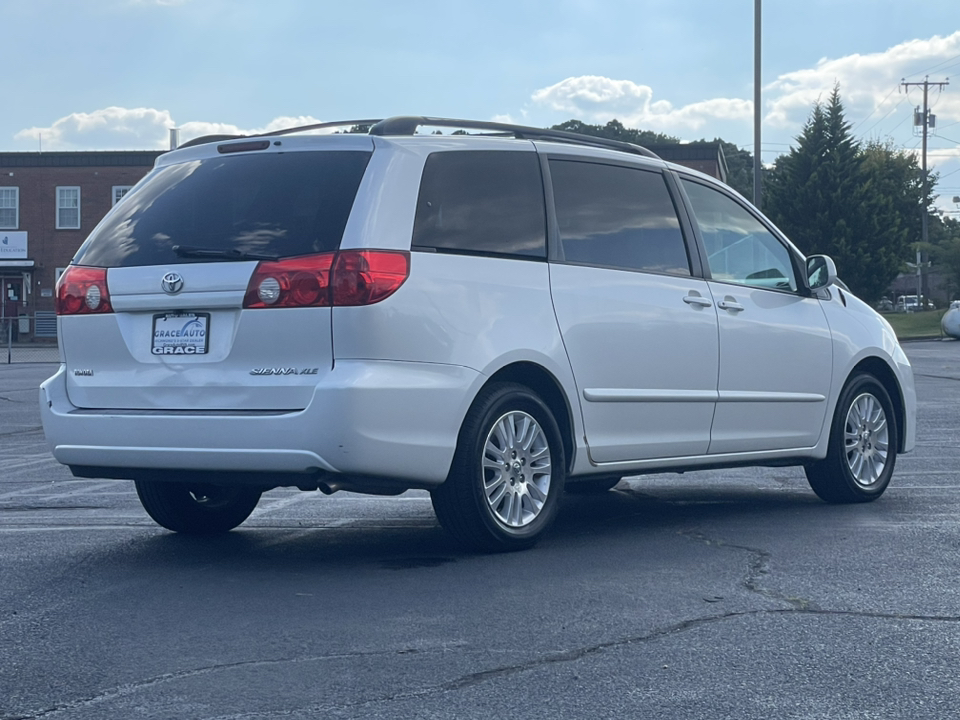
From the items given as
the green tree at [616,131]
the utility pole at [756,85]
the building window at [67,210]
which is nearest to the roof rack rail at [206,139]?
the utility pole at [756,85]

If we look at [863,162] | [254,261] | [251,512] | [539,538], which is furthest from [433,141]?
[863,162]

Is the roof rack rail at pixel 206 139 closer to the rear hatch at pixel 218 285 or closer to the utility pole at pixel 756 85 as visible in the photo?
the rear hatch at pixel 218 285

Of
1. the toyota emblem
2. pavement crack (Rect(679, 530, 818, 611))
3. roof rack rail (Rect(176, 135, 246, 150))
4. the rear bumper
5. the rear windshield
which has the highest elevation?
roof rack rail (Rect(176, 135, 246, 150))

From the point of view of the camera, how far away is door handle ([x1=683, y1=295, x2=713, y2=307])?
273 inches

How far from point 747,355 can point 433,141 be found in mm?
2325

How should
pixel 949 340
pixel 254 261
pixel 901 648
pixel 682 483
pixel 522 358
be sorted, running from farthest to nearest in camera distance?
pixel 949 340 → pixel 682 483 → pixel 522 358 → pixel 254 261 → pixel 901 648

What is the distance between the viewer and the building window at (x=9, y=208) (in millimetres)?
51031

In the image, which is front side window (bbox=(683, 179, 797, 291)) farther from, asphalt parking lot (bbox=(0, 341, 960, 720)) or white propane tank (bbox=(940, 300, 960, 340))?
white propane tank (bbox=(940, 300, 960, 340))

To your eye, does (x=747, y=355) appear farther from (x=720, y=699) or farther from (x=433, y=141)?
(x=720, y=699)

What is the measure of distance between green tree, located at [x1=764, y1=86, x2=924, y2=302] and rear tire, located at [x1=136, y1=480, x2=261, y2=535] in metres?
47.8

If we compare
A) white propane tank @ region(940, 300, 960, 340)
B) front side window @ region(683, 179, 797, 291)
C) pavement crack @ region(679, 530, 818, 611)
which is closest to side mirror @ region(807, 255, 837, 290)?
front side window @ region(683, 179, 797, 291)

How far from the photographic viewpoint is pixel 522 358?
5.93 metres

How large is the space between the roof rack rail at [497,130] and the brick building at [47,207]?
45690 millimetres

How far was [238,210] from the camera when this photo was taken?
18.9 feet
